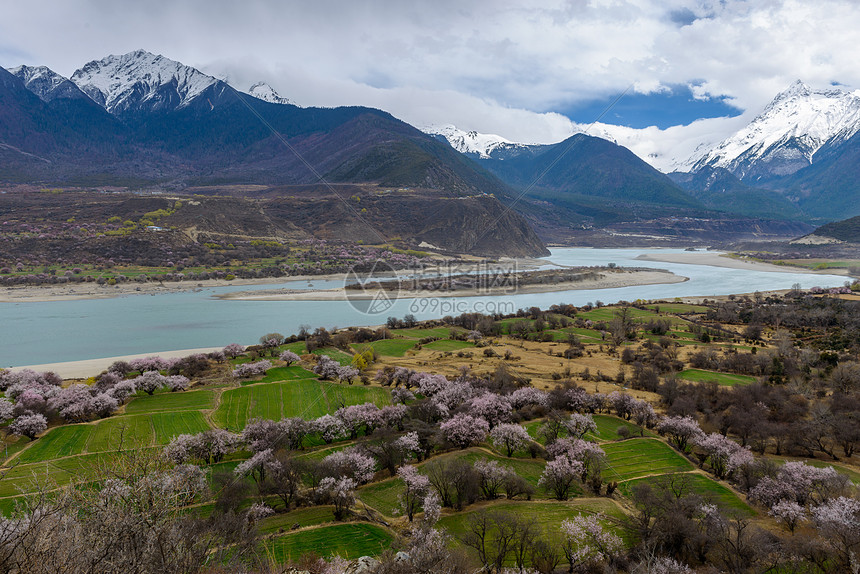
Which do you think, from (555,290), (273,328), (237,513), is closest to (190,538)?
(237,513)

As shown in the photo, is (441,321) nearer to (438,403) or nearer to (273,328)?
(273,328)

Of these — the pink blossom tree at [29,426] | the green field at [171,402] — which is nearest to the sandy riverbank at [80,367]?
the green field at [171,402]

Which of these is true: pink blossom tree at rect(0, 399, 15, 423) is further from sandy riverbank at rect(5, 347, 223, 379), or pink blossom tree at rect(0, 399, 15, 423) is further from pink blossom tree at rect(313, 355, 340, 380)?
pink blossom tree at rect(313, 355, 340, 380)

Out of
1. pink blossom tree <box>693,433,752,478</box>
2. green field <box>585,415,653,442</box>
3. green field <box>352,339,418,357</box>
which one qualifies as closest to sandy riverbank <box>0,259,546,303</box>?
green field <box>352,339,418,357</box>

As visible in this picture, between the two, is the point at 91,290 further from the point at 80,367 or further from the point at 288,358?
the point at 288,358

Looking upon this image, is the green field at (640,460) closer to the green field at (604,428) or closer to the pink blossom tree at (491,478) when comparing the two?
the green field at (604,428)

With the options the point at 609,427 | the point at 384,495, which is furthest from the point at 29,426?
the point at 609,427
